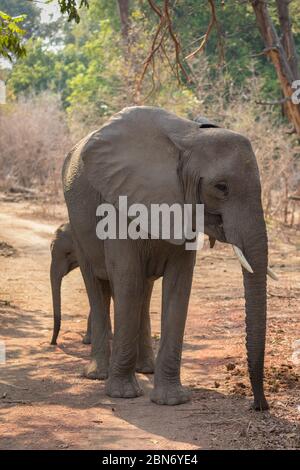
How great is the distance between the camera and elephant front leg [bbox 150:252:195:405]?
628 centimetres

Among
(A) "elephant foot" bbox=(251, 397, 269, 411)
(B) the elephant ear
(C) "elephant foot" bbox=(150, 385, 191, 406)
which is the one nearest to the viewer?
(A) "elephant foot" bbox=(251, 397, 269, 411)

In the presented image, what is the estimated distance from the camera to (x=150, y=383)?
6977 mm

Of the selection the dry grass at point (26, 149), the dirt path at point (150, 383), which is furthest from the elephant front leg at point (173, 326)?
the dry grass at point (26, 149)

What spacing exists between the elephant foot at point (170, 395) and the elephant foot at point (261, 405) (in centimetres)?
64

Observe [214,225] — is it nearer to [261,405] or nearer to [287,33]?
[261,405]

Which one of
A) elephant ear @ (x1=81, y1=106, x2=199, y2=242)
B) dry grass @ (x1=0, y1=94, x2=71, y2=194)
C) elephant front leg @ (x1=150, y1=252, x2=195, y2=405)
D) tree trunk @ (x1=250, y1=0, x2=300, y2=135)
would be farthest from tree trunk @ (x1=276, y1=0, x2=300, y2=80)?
dry grass @ (x1=0, y1=94, x2=71, y2=194)

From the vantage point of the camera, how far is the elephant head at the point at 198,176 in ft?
17.9

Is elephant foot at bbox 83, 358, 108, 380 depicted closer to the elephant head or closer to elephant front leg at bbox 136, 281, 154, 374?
elephant front leg at bbox 136, 281, 154, 374

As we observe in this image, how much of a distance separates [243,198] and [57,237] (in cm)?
338

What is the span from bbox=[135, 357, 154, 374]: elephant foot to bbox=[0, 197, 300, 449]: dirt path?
13 centimetres

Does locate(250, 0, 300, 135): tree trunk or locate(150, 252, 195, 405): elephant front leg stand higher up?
locate(250, 0, 300, 135): tree trunk

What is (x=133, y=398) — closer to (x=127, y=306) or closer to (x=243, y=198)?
(x=127, y=306)

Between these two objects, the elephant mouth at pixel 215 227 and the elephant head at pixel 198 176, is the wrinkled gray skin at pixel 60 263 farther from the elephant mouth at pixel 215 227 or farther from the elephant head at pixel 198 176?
the elephant mouth at pixel 215 227

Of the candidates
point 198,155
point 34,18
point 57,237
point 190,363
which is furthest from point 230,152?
point 34,18
